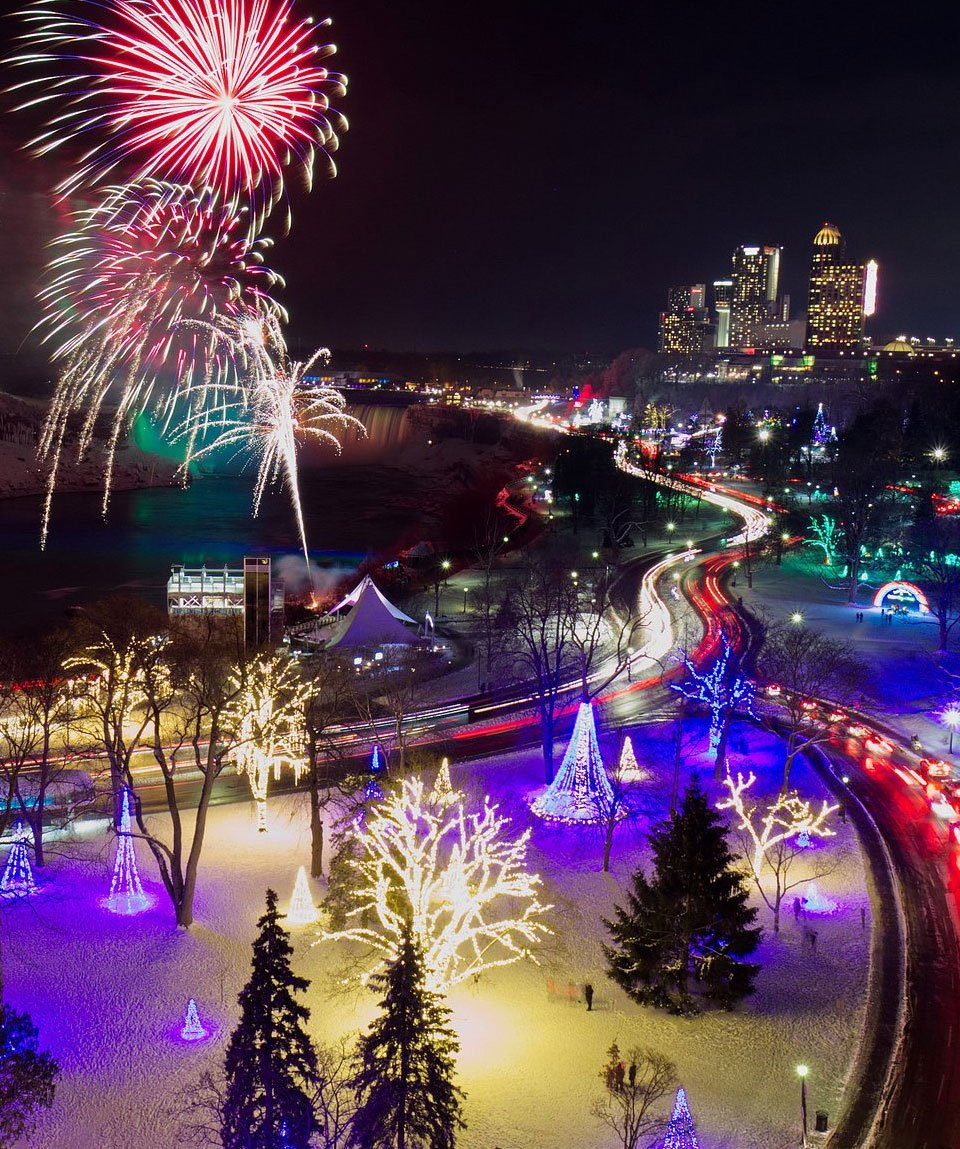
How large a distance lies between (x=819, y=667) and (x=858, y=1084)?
14.6 meters

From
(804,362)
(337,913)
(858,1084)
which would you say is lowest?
(858,1084)

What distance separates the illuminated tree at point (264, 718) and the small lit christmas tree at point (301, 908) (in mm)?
2591

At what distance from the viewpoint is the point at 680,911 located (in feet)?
47.0

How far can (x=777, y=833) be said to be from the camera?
20.0 m

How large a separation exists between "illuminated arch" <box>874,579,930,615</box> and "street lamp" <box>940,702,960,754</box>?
10.4 metres

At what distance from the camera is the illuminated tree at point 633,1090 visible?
1143 centimetres

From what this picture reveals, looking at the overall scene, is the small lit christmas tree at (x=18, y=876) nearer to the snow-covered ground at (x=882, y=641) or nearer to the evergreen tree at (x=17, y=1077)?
the evergreen tree at (x=17, y=1077)

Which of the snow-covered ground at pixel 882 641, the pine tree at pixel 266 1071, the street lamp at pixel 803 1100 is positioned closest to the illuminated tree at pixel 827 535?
the snow-covered ground at pixel 882 641

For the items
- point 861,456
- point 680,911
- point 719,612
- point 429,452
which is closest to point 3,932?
point 680,911

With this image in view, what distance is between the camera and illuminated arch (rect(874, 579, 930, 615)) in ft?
121

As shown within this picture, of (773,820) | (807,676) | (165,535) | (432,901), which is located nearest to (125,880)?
(432,901)

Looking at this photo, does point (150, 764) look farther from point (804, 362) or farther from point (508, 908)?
point (804, 362)

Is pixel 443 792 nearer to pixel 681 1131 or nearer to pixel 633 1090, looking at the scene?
pixel 633 1090

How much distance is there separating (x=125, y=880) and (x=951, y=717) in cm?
2055
